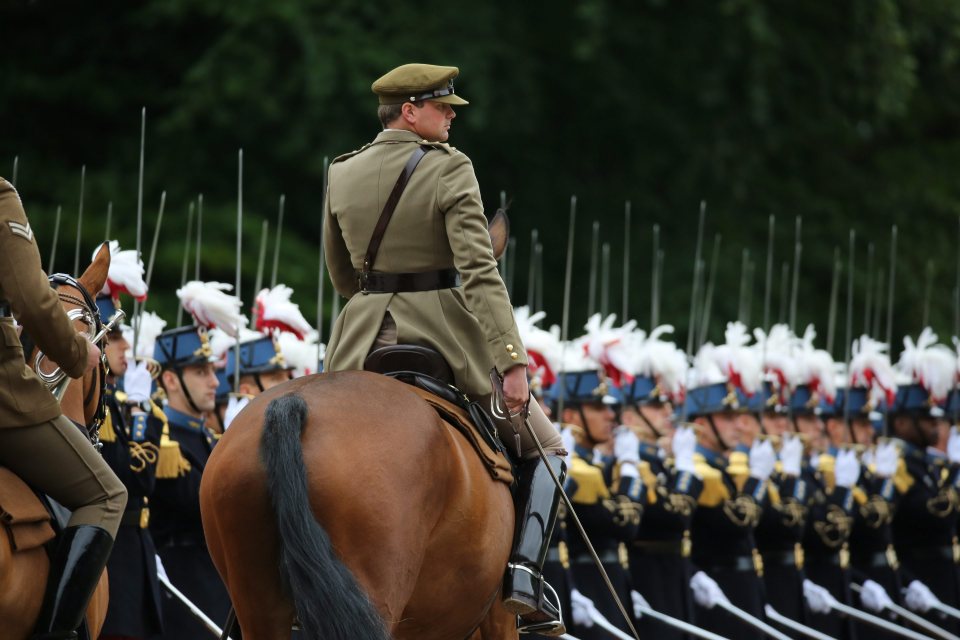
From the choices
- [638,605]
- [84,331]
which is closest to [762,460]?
[638,605]

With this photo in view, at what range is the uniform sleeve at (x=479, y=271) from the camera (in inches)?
227

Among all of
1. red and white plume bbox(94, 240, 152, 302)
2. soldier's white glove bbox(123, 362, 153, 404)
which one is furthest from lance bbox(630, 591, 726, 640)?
red and white plume bbox(94, 240, 152, 302)

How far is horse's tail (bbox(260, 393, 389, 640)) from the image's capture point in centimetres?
490

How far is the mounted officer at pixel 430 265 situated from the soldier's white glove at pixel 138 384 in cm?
180

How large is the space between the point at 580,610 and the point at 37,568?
4.54 meters

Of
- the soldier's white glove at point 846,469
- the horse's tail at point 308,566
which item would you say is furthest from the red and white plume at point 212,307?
the soldier's white glove at point 846,469

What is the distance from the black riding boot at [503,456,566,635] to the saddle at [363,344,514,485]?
0.16 m

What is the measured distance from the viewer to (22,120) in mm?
17328

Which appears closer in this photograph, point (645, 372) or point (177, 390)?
point (177, 390)

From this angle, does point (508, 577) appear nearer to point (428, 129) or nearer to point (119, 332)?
point (428, 129)

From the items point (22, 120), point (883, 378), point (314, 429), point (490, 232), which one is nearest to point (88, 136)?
point (22, 120)

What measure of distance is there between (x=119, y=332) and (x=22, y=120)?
10314 millimetres

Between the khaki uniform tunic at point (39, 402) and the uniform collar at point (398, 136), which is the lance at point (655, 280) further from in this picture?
the khaki uniform tunic at point (39, 402)

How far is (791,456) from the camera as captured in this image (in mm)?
11516
